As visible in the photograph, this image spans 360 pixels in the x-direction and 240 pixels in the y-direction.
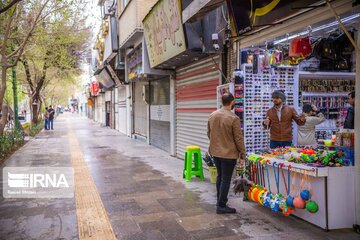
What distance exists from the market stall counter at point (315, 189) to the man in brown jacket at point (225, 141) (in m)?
0.59

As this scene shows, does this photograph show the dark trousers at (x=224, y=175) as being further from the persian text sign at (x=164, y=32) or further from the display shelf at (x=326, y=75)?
the persian text sign at (x=164, y=32)

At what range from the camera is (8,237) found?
453 cm

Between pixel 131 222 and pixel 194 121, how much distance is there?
5.14 meters

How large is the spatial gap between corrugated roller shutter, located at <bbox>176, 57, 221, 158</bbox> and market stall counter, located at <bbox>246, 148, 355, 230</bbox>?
3.68 meters

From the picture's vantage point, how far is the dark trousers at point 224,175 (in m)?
5.13

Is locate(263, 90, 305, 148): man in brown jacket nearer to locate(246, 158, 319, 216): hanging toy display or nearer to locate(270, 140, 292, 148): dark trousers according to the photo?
locate(270, 140, 292, 148): dark trousers

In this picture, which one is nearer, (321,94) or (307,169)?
(307,169)

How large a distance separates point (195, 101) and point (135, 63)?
522 centimetres

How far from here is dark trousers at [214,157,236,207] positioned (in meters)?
5.13

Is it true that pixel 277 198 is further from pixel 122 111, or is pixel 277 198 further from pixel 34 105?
pixel 34 105

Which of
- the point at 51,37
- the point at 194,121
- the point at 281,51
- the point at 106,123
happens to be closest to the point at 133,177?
the point at 194,121

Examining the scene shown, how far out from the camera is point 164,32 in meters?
9.47


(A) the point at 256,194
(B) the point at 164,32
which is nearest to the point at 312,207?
(A) the point at 256,194

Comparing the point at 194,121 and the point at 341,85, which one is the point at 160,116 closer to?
the point at 194,121
